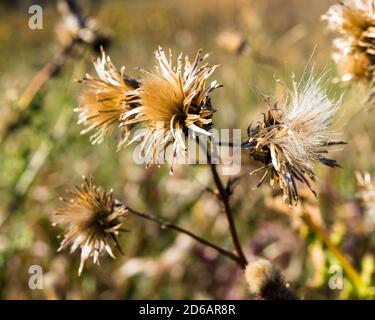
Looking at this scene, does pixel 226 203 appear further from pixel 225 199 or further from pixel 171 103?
pixel 171 103

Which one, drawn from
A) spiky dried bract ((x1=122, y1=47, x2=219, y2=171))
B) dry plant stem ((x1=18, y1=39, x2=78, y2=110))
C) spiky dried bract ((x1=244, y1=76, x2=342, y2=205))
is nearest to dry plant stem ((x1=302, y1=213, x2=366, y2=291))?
spiky dried bract ((x1=244, y1=76, x2=342, y2=205))

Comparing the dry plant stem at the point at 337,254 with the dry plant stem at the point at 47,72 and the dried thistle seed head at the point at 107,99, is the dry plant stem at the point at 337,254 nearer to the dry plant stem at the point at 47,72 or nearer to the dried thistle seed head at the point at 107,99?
the dried thistle seed head at the point at 107,99

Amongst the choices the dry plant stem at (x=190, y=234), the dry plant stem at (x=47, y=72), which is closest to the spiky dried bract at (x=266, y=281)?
the dry plant stem at (x=190, y=234)

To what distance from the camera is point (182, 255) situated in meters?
2.47

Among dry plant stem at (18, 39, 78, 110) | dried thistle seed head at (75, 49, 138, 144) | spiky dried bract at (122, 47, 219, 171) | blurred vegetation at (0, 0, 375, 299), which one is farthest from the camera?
dry plant stem at (18, 39, 78, 110)

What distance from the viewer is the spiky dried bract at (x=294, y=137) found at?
118 cm

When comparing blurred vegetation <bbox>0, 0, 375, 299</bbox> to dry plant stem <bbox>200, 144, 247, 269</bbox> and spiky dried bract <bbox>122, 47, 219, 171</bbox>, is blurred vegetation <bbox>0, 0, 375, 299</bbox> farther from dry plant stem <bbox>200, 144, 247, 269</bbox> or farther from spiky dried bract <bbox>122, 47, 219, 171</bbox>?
spiky dried bract <bbox>122, 47, 219, 171</bbox>

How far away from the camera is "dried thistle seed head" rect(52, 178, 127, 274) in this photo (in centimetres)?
133

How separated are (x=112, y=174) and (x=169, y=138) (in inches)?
82.0

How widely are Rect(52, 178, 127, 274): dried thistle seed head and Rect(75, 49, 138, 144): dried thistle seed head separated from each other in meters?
0.12

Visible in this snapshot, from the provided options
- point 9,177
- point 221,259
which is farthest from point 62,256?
point 221,259
